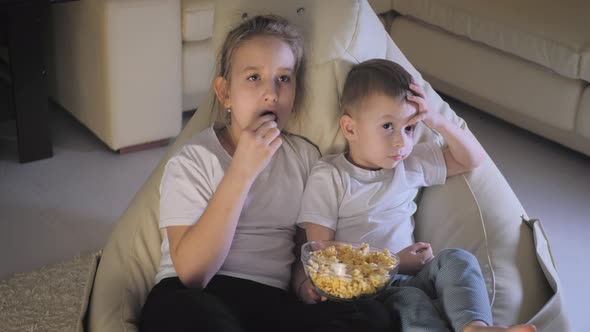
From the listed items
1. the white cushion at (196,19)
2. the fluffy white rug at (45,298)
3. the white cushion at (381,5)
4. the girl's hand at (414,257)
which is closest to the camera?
the girl's hand at (414,257)

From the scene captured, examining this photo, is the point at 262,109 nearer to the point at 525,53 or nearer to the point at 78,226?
the point at 78,226

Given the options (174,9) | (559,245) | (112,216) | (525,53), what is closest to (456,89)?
(525,53)

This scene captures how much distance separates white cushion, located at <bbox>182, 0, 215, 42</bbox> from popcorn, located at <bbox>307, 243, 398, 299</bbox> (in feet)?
5.23

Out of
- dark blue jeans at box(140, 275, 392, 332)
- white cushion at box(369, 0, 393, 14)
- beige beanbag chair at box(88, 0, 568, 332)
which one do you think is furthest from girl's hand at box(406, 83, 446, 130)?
white cushion at box(369, 0, 393, 14)

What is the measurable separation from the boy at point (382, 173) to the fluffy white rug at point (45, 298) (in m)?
0.66

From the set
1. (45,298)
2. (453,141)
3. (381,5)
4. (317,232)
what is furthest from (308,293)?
(381,5)

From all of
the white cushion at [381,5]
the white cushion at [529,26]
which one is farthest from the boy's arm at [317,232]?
the white cushion at [381,5]

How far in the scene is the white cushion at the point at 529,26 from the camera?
9.59 ft

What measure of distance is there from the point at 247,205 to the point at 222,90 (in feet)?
0.80

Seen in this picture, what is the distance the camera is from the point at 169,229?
1564 mm

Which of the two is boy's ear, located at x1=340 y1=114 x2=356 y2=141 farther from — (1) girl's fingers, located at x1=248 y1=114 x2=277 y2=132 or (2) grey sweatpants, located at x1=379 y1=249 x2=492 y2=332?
(2) grey sweatpants, located at x1=379 y1=249 x2=492 y2=332

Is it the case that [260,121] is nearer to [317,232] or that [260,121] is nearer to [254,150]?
[254,150]

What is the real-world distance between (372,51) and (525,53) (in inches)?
53.2

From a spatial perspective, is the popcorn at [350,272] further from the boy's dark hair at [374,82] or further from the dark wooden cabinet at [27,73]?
the dark wooden cabinet at [27,73]
